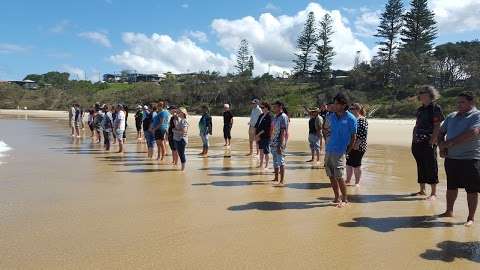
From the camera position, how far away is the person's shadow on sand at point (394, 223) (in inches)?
227

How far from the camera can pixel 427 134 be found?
23.2ft

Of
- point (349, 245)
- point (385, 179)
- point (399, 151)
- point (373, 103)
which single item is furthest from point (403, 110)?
point (349, 245)

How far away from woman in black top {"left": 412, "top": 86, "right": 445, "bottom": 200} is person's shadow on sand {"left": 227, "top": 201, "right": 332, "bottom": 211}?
164 centimetres

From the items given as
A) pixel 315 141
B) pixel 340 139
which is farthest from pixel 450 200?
pixel 315 141

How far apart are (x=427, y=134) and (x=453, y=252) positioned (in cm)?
264

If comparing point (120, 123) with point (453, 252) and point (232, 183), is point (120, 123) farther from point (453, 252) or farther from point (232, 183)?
point (453, 252)

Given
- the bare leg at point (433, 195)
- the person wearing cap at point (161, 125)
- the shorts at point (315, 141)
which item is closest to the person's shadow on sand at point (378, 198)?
the bare leg at point (433, 195)

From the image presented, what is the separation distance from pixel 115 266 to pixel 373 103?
50.5 m

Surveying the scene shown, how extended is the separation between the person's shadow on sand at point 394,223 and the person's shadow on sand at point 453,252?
70 centimetres

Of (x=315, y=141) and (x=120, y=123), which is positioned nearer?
(x=315, y=141)

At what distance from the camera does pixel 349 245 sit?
198 inches

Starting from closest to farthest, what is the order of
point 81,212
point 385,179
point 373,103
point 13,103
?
point 81,212, point 385,179, point 373,103, point 13,103

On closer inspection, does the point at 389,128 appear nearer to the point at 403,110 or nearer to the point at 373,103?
the point at 403,110

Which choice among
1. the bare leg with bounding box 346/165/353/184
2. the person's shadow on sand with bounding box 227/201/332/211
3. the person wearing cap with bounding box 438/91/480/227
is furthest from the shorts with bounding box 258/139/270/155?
the person wearing cap with bounding box 438/91/480/227
